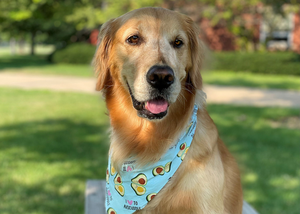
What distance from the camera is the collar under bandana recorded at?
101 inches

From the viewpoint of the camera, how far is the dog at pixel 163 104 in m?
2.43

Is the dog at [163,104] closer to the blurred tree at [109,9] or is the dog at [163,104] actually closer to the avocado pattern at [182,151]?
the avocado pattern at [182,151]

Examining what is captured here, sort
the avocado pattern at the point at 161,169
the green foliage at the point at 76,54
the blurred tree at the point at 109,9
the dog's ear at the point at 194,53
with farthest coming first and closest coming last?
the green foliage at the point at 76,54 → the blurred tree at the point at 109,9 → the dog's ear at the point at 194,53 → the avocado pattern at the point at 161,169

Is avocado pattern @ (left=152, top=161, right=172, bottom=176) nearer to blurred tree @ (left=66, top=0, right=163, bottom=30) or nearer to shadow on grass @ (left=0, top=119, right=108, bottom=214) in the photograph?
shadow on grass @ (left=0, top=119, right=108, bottom=214)

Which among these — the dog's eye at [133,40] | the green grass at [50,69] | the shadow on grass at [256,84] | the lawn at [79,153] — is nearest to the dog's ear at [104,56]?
the dog's eye at [133,40]

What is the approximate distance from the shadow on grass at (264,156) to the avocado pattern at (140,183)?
1635mm

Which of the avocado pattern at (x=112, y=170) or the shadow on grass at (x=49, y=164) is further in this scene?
the shadow on grass at (x=49, y=164)

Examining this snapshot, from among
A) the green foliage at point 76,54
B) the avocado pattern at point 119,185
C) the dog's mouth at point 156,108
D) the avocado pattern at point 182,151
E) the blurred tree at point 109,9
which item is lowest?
the green foliage at point 76,54

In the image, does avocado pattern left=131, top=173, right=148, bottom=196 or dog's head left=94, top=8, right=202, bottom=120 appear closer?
dog's head left=94, top=8, right=202, bottom=120

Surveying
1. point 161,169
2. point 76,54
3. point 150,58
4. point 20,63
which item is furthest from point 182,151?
point 20,63

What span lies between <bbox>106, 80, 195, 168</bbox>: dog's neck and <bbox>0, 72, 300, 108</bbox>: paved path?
587 cm

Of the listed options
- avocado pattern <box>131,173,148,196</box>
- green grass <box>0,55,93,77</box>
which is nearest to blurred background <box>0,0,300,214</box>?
avocado pattern <box>131,173,148,196</box>

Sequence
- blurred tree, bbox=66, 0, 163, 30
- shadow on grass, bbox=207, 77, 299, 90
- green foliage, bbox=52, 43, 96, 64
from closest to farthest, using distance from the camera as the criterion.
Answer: shadow on grass, bbox=207, 77, 299, 90, blurred tree, bbox=66, 0, 163, 30, green foliage, bbox=52, 43, 96, 64

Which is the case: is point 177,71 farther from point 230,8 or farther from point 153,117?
point 230,8
